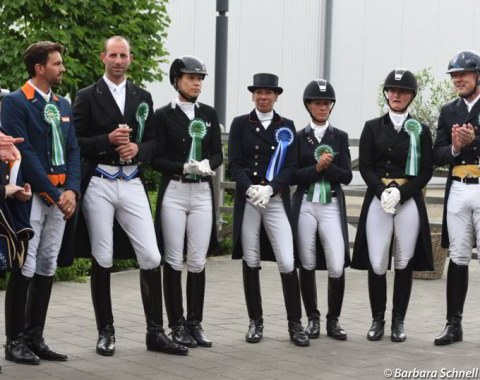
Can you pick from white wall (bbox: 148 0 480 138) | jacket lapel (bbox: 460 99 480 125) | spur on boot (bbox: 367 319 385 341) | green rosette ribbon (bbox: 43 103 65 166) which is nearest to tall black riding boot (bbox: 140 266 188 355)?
green rosette ribbon (bbox: 43 103 65 166)

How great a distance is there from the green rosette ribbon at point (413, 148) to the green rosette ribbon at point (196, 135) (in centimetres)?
156

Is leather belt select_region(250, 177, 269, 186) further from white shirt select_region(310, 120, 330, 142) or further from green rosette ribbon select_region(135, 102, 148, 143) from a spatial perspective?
green rosette ribbon select_region(135, 102, 148, 143)

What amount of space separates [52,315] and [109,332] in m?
1.63

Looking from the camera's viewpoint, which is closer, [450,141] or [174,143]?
[174,143]

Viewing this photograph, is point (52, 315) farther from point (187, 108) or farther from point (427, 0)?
point (427, 0)

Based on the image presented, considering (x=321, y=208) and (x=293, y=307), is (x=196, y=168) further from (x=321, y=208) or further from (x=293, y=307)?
(x=293, y=307)

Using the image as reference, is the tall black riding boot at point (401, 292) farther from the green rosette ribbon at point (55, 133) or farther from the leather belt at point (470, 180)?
the green rosette ribbon at point (55, 133)

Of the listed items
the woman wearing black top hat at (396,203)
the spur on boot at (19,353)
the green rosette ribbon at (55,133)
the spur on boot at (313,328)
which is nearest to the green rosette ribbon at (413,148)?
the woman wearing black top hat at (396,203)

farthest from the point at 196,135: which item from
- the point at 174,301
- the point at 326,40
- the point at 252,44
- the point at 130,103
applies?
the point at 326,40

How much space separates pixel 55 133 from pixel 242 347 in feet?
6.67

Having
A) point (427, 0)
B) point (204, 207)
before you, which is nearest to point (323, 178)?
point (204, 207)

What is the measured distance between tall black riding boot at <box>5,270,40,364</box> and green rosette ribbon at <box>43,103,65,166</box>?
77 cm

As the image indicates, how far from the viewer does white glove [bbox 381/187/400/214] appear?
8656 millimetres

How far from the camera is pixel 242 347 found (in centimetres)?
834
